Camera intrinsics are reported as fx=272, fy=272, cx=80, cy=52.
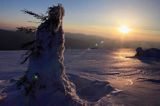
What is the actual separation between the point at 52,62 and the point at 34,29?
0.94 meters

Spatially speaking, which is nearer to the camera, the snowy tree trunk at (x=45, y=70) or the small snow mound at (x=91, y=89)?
the snowy tree trunk at (x=45, y=70)

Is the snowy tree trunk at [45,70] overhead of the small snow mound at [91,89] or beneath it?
overhead

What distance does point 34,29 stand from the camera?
6.77m

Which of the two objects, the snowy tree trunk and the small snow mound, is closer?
the snowy tree trunk

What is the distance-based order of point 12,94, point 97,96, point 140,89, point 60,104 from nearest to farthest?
point 60,104 → point 12,94 → point 97,96 → point 140,89

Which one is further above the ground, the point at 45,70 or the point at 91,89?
the point at 45,70

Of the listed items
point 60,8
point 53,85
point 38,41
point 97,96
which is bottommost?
point 97,96

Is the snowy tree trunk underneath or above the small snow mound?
above

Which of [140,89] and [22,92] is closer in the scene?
[22,92]

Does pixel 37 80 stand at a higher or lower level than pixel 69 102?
higher

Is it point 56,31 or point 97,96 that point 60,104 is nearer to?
point 56,31

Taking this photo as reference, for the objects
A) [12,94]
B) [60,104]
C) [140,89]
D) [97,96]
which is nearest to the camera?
[60,104]

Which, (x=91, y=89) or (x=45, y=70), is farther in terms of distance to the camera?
(x=91, y=89)

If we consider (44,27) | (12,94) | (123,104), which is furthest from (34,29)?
(123,104)
